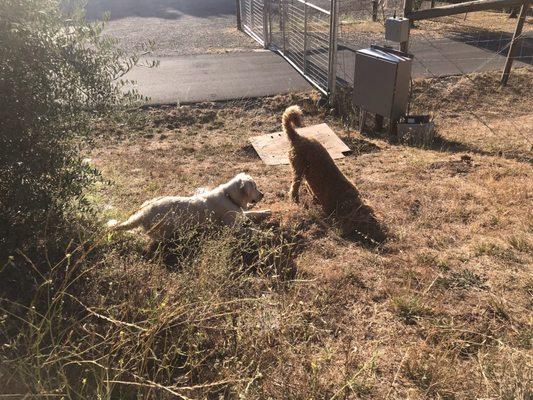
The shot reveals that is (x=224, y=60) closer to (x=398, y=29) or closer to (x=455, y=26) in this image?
(x=398, y=29)

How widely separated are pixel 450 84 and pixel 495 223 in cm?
680

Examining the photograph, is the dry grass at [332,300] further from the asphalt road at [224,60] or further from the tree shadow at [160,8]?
the tree shadow at [160,8]

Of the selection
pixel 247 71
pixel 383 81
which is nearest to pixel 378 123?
pixel 383 81

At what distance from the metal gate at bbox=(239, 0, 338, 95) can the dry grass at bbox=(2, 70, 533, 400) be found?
11.8 ft

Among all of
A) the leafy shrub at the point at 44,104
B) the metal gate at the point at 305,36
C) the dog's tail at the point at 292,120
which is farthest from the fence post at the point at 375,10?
the leafy shrub at the point at 44,104

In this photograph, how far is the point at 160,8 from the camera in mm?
21688

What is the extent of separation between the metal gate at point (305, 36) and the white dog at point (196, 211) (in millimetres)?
5022

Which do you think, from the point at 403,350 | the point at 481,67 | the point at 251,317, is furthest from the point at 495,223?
the point at 481,67

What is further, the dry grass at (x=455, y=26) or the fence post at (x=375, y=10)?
the fence post at (x=375, y=10)

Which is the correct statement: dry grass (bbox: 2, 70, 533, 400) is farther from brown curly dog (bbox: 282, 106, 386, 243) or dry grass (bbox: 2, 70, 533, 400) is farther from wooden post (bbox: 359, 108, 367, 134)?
wooden post (bbox: 359, 108, 367, 134)

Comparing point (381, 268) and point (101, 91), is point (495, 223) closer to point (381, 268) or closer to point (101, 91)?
point (381, 268)

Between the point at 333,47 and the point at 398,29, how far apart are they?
142cm

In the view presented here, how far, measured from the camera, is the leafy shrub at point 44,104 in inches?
115

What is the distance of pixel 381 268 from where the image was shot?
3764mm
